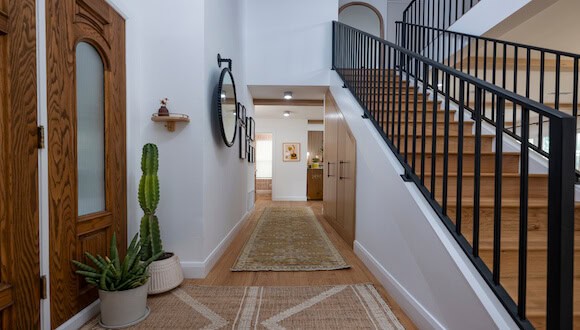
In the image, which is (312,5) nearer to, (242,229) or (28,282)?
(242,229)

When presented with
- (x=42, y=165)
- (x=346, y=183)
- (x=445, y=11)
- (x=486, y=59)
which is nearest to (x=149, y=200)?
(x=42, y=165)

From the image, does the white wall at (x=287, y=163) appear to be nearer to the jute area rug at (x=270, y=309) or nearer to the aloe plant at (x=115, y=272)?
the jute area rug at (x=270, y=309)

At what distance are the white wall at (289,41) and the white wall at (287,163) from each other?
3482 mm

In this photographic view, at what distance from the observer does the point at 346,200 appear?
3279 millimetres

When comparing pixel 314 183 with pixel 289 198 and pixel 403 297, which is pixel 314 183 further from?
pixel 403 297

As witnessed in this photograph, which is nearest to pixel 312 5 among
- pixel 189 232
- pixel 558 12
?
pixel 558 12

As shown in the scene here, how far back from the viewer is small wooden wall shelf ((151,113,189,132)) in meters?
2.05

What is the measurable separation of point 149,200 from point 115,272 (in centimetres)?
47

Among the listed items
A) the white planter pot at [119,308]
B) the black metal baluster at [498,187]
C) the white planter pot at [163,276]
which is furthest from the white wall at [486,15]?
the white planter pot at [119,308]

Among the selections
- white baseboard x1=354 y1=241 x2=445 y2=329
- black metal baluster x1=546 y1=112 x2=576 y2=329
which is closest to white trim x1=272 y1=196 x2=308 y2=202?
white baseboard x1=354 y1=241 x2=445 y2=329

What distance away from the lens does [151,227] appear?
1.87 metres

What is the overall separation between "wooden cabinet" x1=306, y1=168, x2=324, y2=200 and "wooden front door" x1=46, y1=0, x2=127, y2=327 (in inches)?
237

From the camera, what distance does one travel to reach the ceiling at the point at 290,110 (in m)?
6.49

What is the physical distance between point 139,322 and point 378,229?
173 cm
